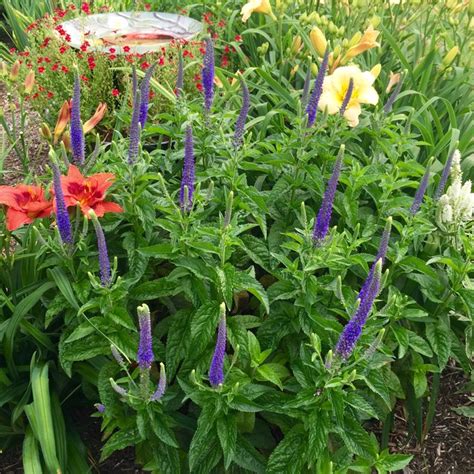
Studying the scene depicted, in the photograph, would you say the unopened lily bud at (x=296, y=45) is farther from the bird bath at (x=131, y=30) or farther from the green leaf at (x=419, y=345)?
the green leaf at (x=419, y=345)

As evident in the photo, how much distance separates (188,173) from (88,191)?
0.39 metres

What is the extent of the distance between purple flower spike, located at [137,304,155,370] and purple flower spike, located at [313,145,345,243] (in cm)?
55

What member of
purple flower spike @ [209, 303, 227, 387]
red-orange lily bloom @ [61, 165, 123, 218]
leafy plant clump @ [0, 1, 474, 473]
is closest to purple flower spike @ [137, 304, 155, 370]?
leafy plant clump @ [0, 1, 474, 473]

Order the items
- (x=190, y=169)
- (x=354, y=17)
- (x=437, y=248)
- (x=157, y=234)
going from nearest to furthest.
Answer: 1. (x=190, y=169)
2. (x=157, y=234)
3. (x=437, y=248)
4. (x=354, y=17)

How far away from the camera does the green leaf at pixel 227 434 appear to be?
1.65 meters

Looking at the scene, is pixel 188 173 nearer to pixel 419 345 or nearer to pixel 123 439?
pixel 123 439

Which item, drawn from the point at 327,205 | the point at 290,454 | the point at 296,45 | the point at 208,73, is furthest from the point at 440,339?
the point at 296,45

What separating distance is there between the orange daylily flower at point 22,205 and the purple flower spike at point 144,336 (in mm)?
623

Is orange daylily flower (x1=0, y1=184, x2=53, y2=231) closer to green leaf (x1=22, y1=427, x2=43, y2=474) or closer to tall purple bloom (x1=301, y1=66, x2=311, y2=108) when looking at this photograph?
green leaf (x1=22, y1=427, x2=43, y2=474)

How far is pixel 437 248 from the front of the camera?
7.44 feet

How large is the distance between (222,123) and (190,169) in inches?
22.0

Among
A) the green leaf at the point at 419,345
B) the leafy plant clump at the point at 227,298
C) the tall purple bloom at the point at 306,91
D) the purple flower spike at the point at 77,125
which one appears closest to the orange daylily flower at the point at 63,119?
the leafy plant clump at the point at 227,298

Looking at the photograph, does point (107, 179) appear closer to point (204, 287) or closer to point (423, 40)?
point (204, 287)

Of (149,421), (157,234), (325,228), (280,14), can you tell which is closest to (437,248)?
(325,228)
